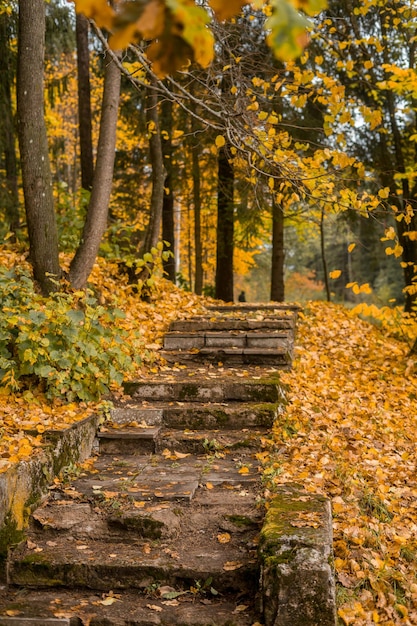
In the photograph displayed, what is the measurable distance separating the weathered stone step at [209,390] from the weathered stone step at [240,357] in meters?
0.80

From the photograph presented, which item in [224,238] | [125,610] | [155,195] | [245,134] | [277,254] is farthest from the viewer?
[277,254]

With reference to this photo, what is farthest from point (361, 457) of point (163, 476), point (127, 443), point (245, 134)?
point (245, 134)

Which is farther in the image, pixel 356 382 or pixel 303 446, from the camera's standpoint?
pixel 356 382

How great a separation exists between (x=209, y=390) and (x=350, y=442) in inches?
57.5

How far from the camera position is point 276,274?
45.6 ft

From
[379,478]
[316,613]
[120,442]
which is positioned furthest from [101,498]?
[379,478]

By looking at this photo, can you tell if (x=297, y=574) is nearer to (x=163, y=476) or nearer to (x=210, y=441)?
(x=163, y=476)

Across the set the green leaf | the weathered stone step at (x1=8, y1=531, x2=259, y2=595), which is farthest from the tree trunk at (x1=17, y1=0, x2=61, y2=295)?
the green leaf

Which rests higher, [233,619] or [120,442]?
[120,442]

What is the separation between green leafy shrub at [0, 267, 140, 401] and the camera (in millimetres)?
5262

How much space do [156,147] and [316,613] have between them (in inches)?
323

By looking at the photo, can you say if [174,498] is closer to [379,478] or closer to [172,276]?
[379,478]

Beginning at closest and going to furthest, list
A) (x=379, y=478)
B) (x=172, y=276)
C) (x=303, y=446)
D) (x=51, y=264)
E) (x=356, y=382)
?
(x=379, y=478) → (x=303, y=446) → (x=51, y=264) → (x=356, y=382) → (x=172, y=276)

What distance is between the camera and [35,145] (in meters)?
6.52
